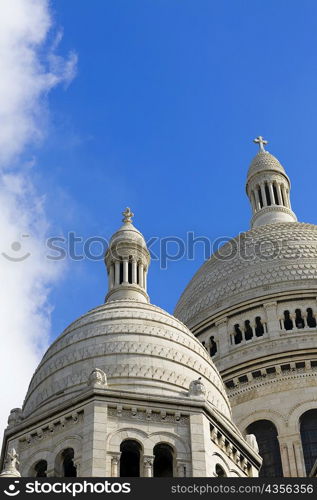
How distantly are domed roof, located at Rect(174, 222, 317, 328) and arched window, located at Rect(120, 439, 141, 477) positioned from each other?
16865 millimetres

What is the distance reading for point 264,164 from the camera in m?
53.0

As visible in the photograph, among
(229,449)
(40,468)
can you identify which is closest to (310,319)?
(229,449)

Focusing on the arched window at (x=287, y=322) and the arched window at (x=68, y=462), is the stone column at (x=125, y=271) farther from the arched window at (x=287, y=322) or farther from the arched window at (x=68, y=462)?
the arched window at (x=68, y=462)

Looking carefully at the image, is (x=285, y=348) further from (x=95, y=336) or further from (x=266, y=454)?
(x=95, y=336)

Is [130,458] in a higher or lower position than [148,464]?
higher

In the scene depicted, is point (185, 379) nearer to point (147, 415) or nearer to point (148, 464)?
point (147, 415)

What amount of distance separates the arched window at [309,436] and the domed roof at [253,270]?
606 centimetres

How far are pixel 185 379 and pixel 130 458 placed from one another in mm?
3542

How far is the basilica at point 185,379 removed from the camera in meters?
26.5

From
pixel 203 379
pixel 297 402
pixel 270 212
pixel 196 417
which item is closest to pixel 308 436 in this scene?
pixel 297 402

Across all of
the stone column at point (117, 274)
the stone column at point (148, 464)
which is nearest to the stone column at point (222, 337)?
the stone column at point (117, 274)

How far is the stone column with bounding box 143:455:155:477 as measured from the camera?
2548 cm

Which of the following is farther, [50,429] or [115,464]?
[50,429]

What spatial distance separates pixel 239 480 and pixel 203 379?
8810 millimetres
